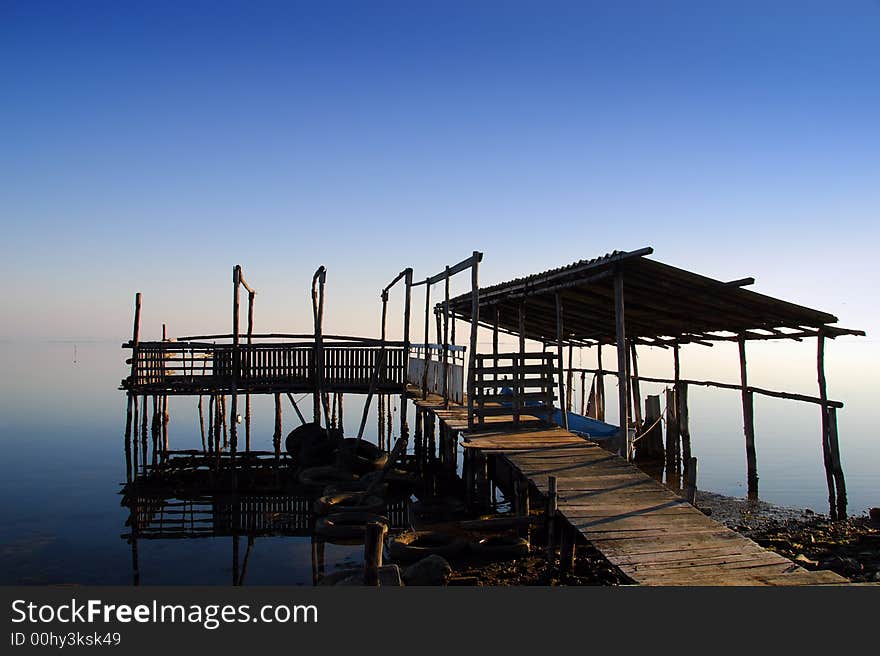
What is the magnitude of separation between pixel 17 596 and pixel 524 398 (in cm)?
998

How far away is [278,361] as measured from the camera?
72.5 feet

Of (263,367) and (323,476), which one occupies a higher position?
(263,367)

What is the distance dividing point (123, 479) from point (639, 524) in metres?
18.8

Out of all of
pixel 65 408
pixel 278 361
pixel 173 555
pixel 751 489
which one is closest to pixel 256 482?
pixel 278 361

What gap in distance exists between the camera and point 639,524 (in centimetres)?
879

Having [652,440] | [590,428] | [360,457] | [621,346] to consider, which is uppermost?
[621,346]

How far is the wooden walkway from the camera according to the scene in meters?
7.23

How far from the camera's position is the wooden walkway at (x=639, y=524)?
7227 mm

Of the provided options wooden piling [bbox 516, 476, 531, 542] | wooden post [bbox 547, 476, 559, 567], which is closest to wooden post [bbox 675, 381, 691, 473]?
wooden piling [bbox 516, 476, 531, 542]

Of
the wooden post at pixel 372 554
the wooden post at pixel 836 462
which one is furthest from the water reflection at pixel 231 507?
the wooden post at pixel 836 462

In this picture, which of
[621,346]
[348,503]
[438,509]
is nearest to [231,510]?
[348,503]

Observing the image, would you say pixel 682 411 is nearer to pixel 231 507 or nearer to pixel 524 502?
pixel 524 502

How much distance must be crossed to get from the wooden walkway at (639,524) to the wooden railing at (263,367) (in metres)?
9.33

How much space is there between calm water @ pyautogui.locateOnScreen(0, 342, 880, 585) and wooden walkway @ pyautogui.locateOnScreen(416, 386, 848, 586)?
13.9ft
